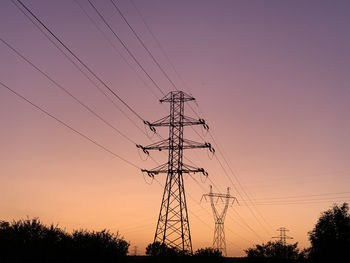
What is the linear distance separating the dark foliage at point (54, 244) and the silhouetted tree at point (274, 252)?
87.5 m

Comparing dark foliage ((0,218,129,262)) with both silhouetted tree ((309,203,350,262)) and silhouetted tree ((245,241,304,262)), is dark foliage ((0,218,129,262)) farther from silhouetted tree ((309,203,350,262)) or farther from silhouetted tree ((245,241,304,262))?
silhouetted tree ((245,241,304,262))

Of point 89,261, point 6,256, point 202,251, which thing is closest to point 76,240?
point 89,261

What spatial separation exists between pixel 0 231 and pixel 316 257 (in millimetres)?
62163

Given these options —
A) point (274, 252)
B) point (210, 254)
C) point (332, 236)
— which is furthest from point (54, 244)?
point (274, 252)

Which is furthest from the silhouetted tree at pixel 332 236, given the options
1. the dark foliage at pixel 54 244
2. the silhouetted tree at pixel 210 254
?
the dark foliage at pixel 54 244

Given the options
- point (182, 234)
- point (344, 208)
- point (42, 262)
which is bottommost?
point (42, 262)

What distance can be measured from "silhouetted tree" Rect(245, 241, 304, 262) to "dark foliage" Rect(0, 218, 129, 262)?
87.5 m

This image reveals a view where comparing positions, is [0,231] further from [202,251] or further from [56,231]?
[202,251]

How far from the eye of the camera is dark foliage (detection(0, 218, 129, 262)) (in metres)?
40.6

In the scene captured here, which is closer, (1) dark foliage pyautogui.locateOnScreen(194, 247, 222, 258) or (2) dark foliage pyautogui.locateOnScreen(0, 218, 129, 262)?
(2) dark foliage pyautogui.locateOnScreen(0, 218, 129, 262)

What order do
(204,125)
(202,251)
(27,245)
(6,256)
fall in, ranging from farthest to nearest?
(202,251), (204,125), (27,245), (6,256)

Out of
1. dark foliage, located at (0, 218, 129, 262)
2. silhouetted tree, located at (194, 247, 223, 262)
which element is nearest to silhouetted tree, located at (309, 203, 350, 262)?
silhouetted tree, located at (194, 247, 223, 262)

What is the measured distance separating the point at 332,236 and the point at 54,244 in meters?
62.7

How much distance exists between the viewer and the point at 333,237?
84.9 meters
